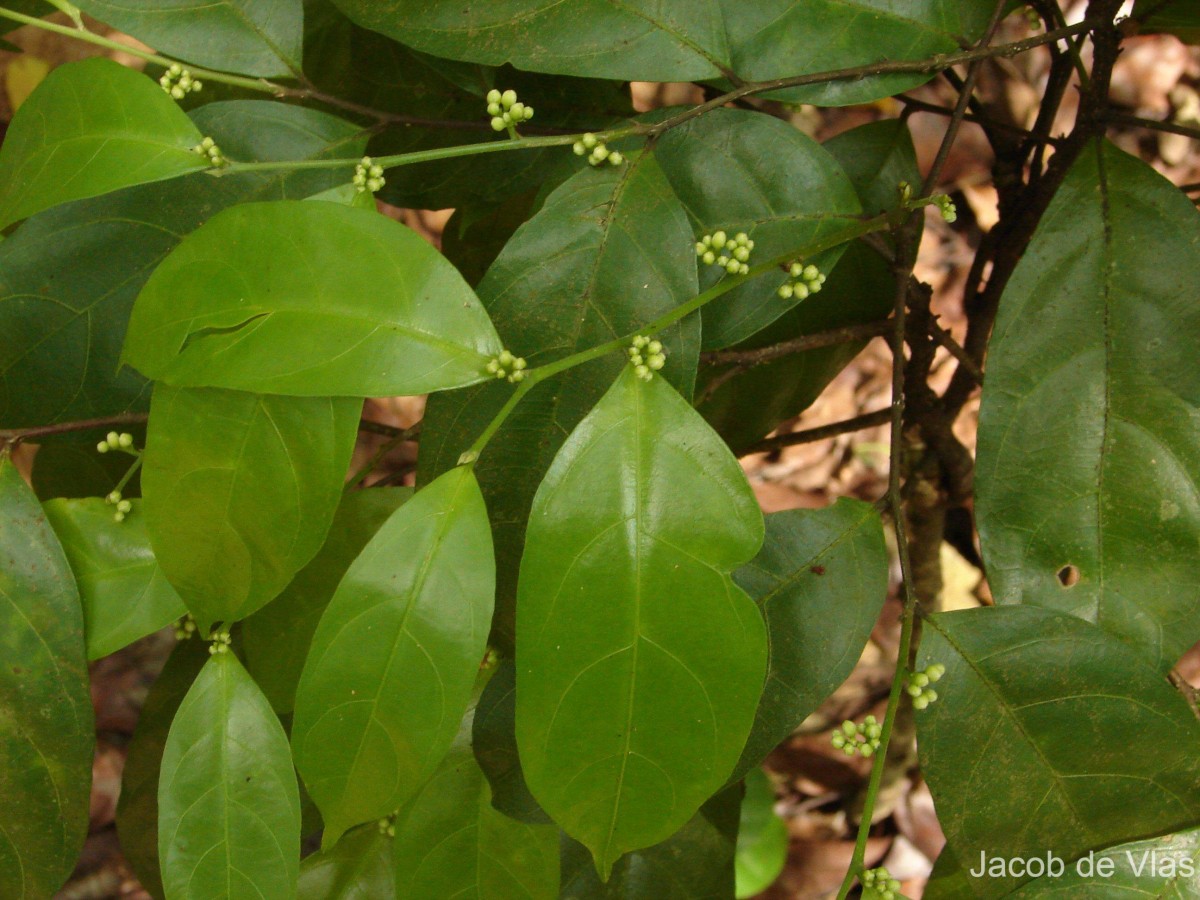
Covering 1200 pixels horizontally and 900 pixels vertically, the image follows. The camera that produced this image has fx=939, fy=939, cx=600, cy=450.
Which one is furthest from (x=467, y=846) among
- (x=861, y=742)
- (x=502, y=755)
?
(x=861, y=742)

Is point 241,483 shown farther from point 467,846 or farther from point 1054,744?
point 1054,744

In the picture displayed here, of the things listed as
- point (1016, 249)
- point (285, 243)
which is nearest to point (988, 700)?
point (1016, 249)

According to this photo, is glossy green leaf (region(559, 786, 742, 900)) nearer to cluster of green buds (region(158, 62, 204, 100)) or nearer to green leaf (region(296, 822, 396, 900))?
green leaf (region(296, 822, 396, 900))

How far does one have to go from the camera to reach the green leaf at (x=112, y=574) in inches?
32.0

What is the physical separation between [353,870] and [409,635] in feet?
1.62

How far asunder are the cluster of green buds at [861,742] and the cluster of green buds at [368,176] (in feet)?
1.85

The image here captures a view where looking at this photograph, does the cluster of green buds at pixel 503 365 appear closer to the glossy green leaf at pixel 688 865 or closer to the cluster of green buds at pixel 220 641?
the cluster of green buds at pixel 220 641

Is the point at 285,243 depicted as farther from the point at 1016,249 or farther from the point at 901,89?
the point at 1016,249

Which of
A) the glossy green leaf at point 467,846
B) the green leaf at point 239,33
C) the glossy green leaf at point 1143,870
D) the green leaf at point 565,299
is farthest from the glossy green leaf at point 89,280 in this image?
the glossy green leaf at point 1143,870

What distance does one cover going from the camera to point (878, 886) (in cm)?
73

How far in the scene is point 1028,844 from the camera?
0.78m

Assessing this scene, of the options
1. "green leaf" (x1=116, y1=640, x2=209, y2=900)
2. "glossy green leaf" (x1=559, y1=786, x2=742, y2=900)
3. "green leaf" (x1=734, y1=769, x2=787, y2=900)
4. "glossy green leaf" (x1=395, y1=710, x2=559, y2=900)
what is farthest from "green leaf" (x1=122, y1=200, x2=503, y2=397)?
"green leaf" (x1=734, y1=769, x2=787, y2=900)

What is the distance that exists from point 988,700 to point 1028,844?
0.40 ft

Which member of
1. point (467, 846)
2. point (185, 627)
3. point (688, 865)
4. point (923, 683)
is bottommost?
point (688, 865)
